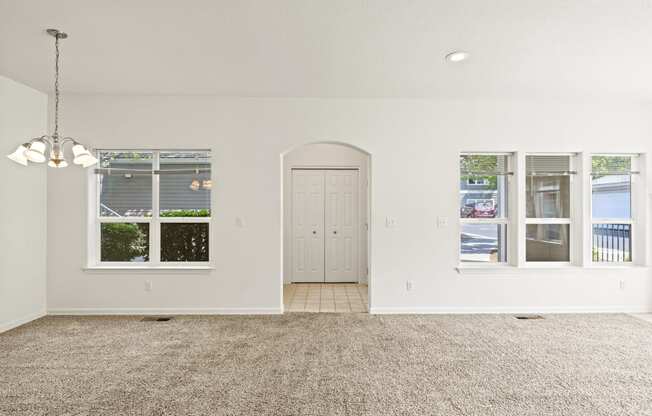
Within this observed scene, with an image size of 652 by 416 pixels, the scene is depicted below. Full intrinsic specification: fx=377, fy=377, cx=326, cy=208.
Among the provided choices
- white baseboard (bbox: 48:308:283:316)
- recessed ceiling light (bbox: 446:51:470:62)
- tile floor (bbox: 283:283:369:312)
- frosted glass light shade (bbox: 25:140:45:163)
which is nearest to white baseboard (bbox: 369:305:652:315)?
tile floor (bbox: 283:283:369:312)

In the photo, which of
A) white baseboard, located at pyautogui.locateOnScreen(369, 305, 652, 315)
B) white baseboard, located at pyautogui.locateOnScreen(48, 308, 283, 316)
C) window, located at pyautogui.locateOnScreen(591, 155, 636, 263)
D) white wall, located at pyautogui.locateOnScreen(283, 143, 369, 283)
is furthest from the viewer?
white wall, located at pyautogui.locateOnScreen(283, 143, 369, 283)

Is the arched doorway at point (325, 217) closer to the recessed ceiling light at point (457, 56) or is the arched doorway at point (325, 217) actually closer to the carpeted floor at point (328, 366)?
the carpeted floor at point (328, 366)

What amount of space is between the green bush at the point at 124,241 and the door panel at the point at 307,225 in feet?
8.44

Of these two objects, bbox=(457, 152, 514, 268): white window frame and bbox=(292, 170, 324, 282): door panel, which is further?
bbox=(292, 170, 324, 282): door panel

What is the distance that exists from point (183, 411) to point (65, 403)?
2.70ft

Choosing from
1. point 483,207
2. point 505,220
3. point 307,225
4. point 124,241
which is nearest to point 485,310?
point 505,220

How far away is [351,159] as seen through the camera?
662cm

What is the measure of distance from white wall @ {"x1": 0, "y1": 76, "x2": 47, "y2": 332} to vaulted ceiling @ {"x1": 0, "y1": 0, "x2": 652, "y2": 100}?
36 centimetres

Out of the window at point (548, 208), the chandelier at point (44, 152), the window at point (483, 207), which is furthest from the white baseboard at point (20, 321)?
the window at point (548, 208)

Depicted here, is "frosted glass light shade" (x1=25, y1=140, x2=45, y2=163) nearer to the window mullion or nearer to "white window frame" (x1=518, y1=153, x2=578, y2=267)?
the window mullion

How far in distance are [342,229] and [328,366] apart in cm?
374

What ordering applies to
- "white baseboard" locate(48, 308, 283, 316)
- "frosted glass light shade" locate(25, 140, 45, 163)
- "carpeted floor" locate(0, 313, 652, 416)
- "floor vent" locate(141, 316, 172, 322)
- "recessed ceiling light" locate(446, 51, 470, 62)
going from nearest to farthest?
"carpeted floor" locate(0, 313, 652, 416)
"frosted glass light shade" locate(25, 140, 45, 163)
"recessed ceiling light" locate(446, 51, 470, 62)
"floor vent" locate(141, 316, 172, 322)
"white baseboard" locate(48, 308, 283, 316)

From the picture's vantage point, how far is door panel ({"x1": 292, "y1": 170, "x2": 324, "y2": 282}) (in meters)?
6.63

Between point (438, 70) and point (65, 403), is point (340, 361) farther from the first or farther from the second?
point (438, 70)
